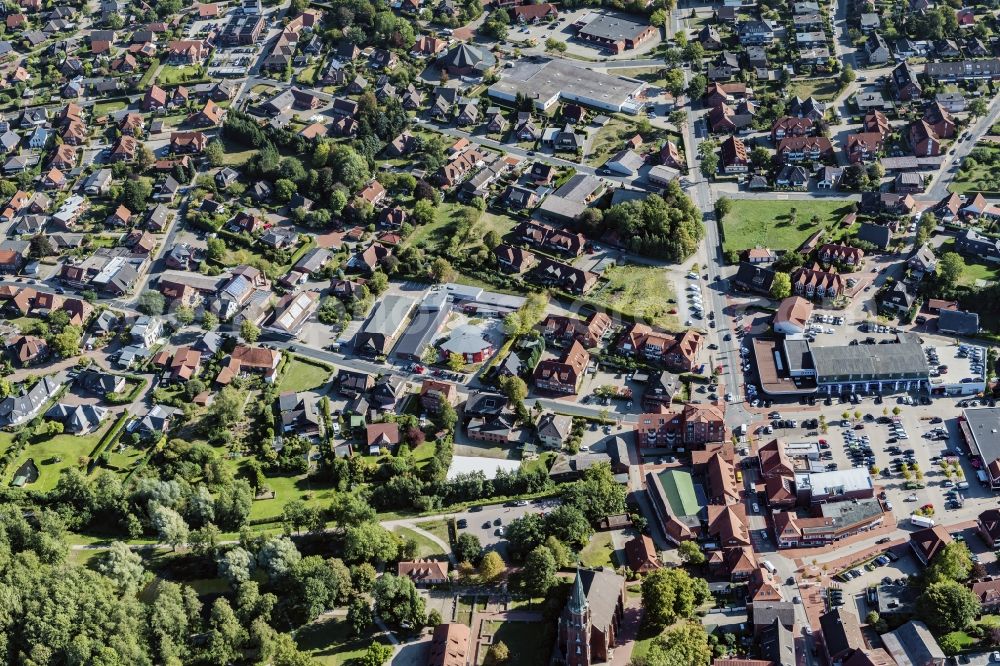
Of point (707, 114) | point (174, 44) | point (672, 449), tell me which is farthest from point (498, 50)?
point (672, 449)

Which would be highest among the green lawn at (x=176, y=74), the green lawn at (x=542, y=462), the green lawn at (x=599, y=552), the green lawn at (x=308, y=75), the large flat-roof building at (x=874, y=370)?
the large flat-roof building at (x=874, y=370)

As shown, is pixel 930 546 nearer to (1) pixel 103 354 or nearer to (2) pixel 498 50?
(1) pixel 103 354

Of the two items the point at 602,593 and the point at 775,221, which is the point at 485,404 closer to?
the point at 602,593

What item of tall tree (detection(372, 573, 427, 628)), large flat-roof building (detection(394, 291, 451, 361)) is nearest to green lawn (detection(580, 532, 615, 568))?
tall tree (detection(372, 573, 427, 628))

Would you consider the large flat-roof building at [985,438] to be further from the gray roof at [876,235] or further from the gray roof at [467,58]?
the gray roof at [467,58]

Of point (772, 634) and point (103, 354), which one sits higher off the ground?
point (772, 634)

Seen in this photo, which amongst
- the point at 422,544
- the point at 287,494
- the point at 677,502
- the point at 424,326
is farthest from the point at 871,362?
the point at 287,494

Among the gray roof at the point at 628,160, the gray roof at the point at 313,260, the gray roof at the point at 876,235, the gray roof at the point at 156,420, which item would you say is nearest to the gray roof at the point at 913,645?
the gray roof at the point at 876,235
